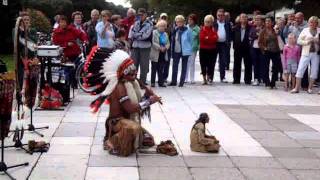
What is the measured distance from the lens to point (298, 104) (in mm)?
12711

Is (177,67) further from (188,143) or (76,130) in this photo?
(188,143)

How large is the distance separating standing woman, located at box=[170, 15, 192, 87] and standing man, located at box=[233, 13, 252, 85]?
132 cm

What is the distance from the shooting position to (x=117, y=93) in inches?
304

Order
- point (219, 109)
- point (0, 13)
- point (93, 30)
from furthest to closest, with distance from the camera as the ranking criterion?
point (0, 13), point (93, 30), point (219, 109)

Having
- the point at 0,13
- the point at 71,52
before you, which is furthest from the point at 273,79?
the point at 0,13

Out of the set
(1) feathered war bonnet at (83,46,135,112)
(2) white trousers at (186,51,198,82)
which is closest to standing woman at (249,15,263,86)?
(2) white trousers at (186,51,198,82)

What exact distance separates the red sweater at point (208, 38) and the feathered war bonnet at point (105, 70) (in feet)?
25.2

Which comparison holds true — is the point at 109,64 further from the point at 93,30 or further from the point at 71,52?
the point at 93,30

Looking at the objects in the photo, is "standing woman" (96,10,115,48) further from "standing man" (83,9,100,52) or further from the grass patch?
the grass patch

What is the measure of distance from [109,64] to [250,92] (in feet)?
24.0

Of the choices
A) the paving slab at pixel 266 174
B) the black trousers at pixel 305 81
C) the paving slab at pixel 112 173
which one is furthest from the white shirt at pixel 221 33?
the paving slab at pixel 112 173

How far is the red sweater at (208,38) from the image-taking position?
15.3 meters

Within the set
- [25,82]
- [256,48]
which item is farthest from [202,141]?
[256,48]

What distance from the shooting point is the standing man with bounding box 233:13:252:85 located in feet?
51.6
